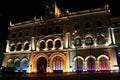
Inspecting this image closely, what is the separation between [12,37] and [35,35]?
24.9ft

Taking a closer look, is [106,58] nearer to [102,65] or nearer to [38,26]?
[102,65]

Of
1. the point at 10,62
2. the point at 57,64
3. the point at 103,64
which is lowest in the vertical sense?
the point at 103,64

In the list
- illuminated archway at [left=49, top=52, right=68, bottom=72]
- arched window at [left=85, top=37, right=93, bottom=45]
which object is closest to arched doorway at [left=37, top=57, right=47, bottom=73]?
illuminated archway at [left=49, top=52, right=68, bottom=72]

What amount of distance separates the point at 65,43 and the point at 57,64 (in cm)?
510

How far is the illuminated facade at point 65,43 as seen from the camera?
A: 29.8m

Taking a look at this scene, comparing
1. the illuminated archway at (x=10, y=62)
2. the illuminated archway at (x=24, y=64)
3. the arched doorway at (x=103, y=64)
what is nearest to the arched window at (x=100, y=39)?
the arched doorway at (x=103, y=64)

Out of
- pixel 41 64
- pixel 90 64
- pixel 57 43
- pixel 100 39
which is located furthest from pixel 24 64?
pixel 100 39

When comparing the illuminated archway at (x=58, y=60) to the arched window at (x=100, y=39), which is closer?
the arched window at (x=100, y=39)

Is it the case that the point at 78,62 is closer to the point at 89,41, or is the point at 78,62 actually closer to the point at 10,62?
the point at 89,41

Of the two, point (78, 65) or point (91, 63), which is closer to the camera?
point (91, 63)

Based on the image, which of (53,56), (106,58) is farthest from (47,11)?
(106,58)

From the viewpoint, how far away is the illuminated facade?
2978 cm

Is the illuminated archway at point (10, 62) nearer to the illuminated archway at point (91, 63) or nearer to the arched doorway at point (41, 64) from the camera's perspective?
the arched doorway at point (41, 64)

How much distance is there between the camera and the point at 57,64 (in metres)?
32.7
